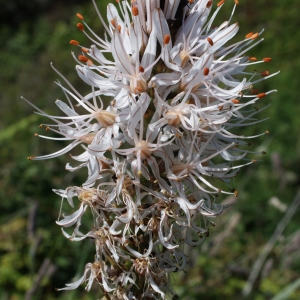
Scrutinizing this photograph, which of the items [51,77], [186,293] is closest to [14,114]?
[51,77]

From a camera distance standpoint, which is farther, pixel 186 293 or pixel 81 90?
pixel 81 90

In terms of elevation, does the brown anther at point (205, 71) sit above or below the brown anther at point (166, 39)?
below

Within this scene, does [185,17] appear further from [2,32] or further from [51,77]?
[2,32]

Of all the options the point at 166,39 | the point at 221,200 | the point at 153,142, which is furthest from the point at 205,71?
the point at 221,200

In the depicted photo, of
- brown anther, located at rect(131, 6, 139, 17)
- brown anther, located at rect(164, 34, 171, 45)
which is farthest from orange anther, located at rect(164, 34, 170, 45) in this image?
brown anther, located at rect(131, 6, 139, 17)

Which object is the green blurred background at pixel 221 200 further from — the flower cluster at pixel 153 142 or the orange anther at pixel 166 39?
the orange anther at pixel 166 39

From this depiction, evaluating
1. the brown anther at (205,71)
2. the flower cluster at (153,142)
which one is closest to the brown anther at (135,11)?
the flower cluster at (153,142)
